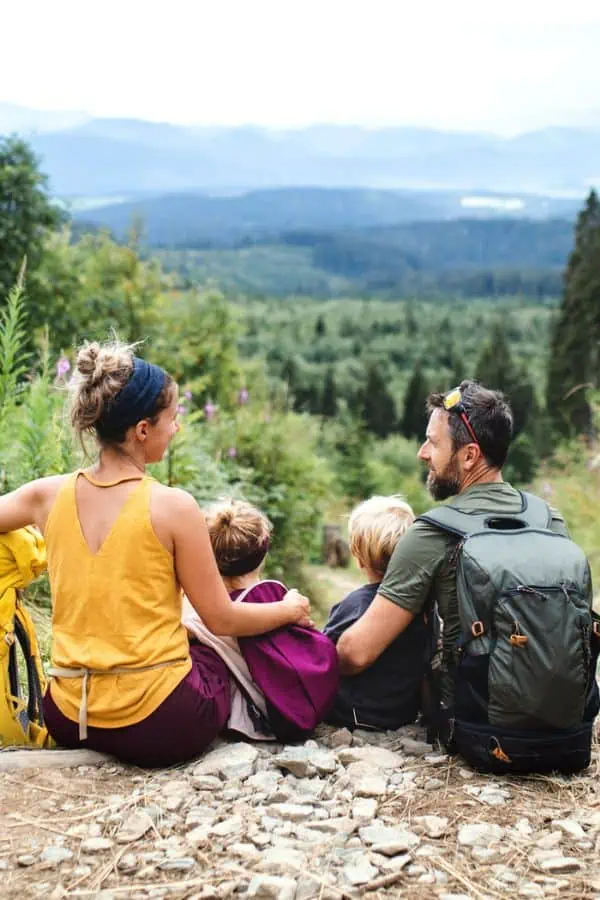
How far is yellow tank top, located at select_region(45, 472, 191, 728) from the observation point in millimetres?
2984

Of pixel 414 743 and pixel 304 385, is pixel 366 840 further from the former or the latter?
pixel 304 385

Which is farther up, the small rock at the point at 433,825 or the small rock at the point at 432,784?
→ the small rock at the point at 433,825

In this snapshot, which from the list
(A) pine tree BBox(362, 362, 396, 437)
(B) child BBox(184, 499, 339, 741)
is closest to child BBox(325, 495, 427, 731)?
(B) child BBox(184, 499, 339, 741)

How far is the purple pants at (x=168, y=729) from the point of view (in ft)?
10.2

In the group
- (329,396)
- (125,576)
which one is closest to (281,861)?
(125,576)

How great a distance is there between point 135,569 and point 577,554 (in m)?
1.39

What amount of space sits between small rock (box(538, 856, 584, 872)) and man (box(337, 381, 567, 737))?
784 millimetres

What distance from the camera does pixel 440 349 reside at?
4683 inches

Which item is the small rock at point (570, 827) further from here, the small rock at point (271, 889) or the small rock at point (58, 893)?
the small rock at point (58, 893)

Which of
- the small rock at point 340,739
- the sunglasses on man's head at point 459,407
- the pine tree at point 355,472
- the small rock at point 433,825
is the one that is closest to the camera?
the small rock at point 433,825

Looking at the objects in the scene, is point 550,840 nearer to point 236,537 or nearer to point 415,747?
point 415,747

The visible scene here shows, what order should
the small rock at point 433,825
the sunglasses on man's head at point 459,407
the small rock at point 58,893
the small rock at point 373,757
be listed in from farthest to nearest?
the sunglasses on man's head at point 459,407, the small rock at point 373,757, the small rock at point 433,825, the small rock at point 58,893

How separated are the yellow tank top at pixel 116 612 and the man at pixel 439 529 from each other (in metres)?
0.69

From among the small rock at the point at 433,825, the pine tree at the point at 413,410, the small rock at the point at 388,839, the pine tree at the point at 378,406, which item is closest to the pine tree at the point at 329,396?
the pine tree at the point at 378,406
